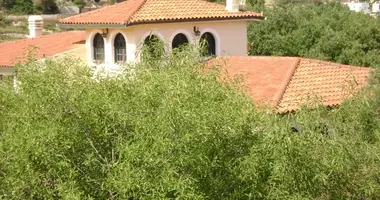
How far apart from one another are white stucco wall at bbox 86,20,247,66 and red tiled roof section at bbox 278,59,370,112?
3831mm

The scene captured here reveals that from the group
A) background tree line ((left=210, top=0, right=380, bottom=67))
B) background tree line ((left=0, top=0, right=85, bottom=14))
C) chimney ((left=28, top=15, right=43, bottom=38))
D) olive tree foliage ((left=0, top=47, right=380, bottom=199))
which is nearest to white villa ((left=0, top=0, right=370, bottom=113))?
chimney ((left=28, top=15, right=43, bottom=38))

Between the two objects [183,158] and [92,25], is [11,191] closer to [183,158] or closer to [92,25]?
[183,158]

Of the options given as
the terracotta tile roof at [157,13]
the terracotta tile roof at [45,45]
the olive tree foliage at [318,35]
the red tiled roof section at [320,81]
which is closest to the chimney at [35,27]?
the terracotta tile roof at [45,45]

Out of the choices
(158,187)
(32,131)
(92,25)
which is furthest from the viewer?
(92,25)

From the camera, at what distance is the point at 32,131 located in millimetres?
11125

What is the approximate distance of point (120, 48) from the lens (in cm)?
2570

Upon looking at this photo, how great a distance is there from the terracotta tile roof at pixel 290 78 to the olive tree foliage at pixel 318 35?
8.52 m

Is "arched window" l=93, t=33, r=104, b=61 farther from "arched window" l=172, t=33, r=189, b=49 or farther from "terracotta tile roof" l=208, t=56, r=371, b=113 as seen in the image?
"terracotta tile roof" l=208, t=56, r=371, b=113

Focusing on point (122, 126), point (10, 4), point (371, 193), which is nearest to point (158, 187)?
point (122, 126)

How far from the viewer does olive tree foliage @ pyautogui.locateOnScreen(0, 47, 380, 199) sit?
10.7 metres

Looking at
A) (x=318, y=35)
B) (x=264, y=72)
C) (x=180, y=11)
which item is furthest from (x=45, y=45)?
(x=318, y=35)

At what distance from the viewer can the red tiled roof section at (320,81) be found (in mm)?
21000

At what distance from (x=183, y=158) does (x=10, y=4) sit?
74000 millimetres

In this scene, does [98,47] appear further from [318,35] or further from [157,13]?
[318,35]
